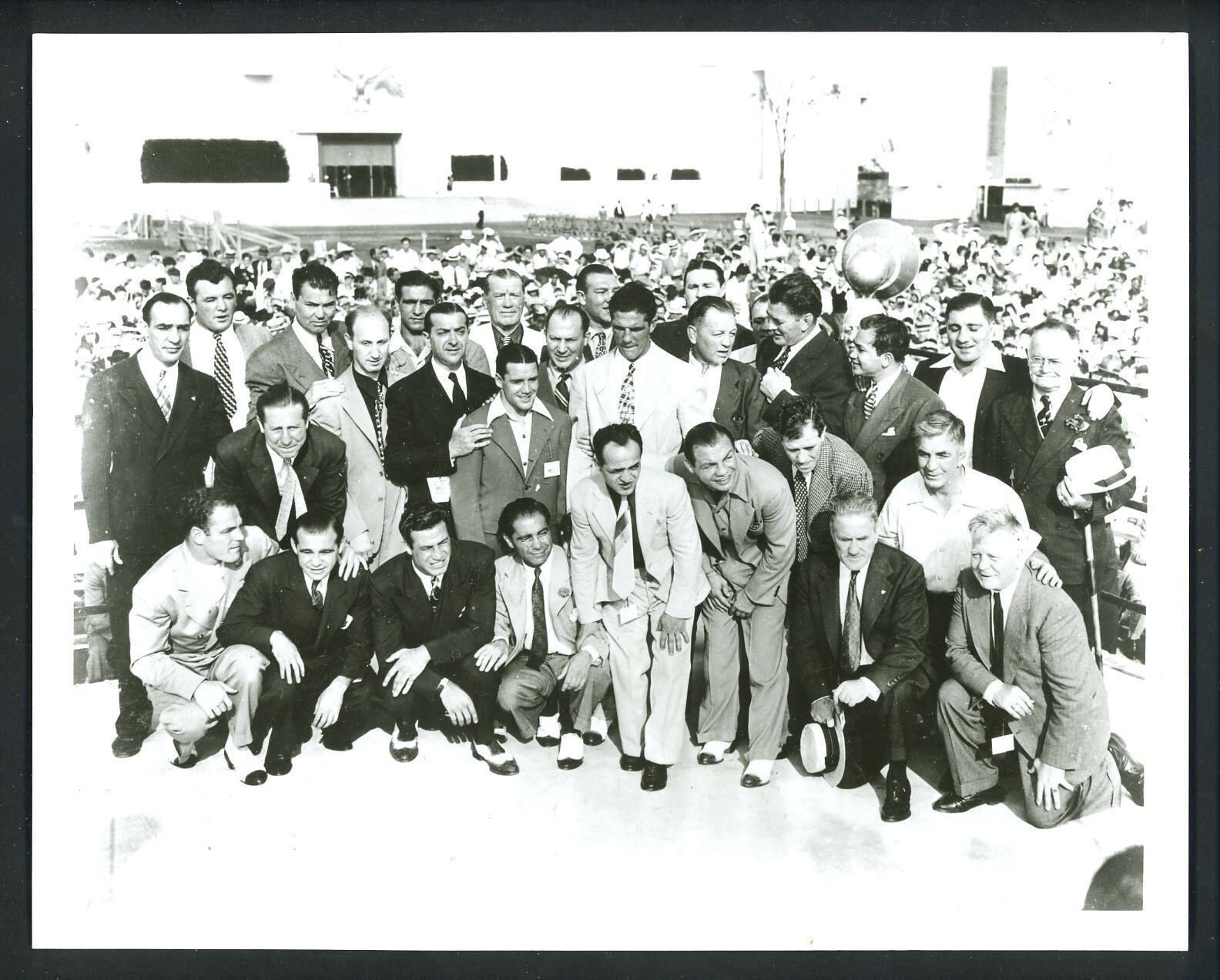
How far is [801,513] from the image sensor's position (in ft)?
11.1

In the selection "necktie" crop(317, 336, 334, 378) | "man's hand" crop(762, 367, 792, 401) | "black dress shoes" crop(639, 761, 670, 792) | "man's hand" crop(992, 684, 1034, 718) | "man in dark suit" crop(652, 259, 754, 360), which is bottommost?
"black dress shoes" crop(639, 761, 670, 792)

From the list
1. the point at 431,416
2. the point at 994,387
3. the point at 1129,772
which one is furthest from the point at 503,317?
the point at 1129,772

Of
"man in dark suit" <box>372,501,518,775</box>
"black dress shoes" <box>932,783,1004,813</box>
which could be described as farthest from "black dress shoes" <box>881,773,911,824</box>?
"man in dark suit" <box>372,501,518,775</box>

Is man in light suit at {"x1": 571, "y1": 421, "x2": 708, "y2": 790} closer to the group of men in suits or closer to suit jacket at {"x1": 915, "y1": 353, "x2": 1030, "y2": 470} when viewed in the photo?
the group of men in suits

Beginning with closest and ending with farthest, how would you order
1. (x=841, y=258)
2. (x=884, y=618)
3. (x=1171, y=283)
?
(x=884, y=618) < (x=1171, y=283) < (x=841, y=258)

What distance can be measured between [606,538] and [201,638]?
1.45 m

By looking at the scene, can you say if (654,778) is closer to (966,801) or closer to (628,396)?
(966,801)

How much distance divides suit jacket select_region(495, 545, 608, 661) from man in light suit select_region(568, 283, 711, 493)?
1.09 ft

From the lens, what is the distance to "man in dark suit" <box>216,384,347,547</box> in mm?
3408

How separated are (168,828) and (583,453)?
1.95 meters

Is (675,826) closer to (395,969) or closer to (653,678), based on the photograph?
(653,678)

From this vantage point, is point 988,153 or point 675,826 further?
point 988,153

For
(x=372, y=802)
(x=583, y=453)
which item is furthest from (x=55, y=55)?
(x=372, y=802)

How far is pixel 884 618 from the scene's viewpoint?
10.6ft
